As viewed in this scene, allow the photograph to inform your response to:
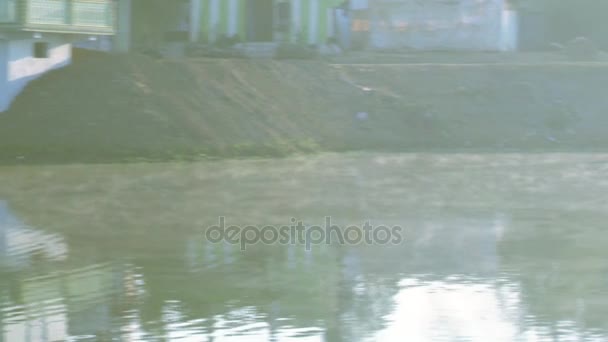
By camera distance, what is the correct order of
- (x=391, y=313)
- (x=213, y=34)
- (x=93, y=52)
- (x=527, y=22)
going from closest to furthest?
(x=391, y=313), (x=93, y=52), (x=213, y=34), (x=527, y=22)

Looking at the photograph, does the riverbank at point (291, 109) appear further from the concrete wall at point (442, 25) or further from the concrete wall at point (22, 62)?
the concrete wall at point (442, 25)

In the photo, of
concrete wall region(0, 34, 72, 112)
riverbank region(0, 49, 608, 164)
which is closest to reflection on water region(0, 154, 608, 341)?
riverbank region(0, 49, 608, 164)

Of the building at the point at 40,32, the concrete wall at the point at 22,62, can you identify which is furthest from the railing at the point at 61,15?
the concrete wall at the point at 22,62

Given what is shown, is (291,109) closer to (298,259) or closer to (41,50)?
(41,50)

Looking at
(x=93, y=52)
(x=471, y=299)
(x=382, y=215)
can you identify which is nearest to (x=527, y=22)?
(x=93, y=52)

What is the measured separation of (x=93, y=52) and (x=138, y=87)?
133 inches

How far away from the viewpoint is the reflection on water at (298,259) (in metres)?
12.5

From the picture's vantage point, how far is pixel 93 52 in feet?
118

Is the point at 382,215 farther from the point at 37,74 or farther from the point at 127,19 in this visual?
the point at 127,19

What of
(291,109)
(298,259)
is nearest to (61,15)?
(291,109)

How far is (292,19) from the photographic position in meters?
46.6

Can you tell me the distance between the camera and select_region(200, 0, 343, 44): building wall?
45688mm

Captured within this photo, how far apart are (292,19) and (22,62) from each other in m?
15.9

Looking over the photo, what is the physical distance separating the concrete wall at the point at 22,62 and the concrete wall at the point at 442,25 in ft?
56.7
